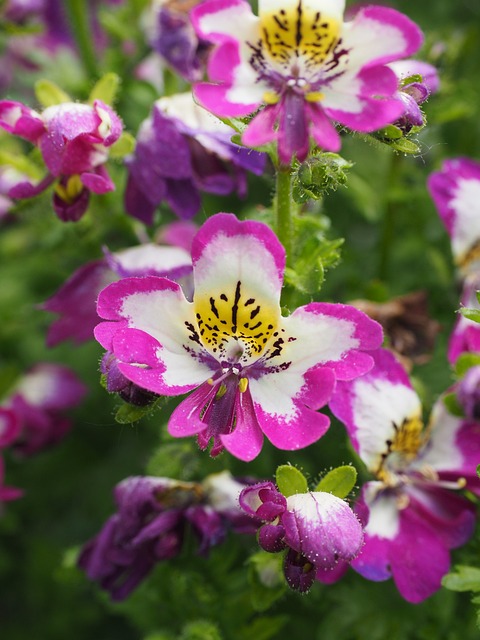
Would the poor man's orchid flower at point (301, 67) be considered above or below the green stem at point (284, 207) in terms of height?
above

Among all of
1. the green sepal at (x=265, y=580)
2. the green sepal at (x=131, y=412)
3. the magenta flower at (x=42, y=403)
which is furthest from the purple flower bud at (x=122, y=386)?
the magenta flower at (x=42, y=403)

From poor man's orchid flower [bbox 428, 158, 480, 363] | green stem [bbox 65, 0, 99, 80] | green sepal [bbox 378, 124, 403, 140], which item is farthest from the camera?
green stem [bbox 65, 0, 99, 80]

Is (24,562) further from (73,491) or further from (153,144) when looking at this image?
(153,144)

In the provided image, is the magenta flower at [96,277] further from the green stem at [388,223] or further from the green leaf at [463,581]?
the green leaf at [463,581]

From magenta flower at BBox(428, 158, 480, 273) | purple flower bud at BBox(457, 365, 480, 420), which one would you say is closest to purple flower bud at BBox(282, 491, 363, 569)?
purple flower bud at BBox(457, 365, 480, 420)

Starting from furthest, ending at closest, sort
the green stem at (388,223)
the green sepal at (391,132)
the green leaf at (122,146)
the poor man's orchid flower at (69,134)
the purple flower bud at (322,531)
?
the green stem at (388,223) < the green leaf at (122,146) < the poor man's orchid flower at (69,134) < the green sepal at (391,132) < the purple flower bud at (322,531)

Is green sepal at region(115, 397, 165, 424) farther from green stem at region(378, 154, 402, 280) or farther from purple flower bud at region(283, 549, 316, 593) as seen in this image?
green stem at region(378, 154, 402, 280)
